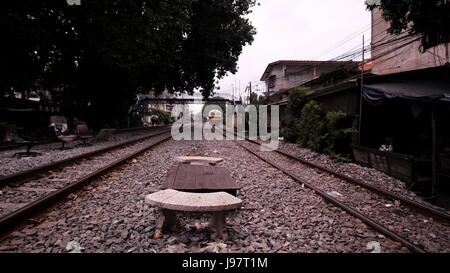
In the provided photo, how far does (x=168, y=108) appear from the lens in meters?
123

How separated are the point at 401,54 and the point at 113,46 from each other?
16.2 metres

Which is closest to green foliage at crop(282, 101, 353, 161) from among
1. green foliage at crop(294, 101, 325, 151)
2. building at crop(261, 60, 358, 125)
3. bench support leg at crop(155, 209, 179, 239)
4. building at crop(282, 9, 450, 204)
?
green foliage at crop(294, 101, 325, 151)

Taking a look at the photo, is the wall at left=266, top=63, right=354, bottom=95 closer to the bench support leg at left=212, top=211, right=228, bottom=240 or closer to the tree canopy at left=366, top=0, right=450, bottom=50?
the tree canopy at left=366, top=0, right=450, bottom=50

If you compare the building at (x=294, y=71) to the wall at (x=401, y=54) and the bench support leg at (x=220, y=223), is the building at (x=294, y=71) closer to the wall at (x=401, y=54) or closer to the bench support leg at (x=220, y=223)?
the wall at (x=401, y=54)

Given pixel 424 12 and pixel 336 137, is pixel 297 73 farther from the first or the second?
pixel 424 12

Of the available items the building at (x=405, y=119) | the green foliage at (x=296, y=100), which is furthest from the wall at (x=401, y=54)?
the green foliage at (x=296, y=100)

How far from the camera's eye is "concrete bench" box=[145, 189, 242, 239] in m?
3.46

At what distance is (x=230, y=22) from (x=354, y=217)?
70.7ft

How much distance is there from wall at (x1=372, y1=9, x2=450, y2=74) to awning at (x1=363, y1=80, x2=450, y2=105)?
83.2 inches

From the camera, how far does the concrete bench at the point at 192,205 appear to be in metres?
3.46

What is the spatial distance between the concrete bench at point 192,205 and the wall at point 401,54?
1061 cm

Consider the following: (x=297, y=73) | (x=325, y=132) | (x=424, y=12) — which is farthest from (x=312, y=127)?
(x=297, y=73)
